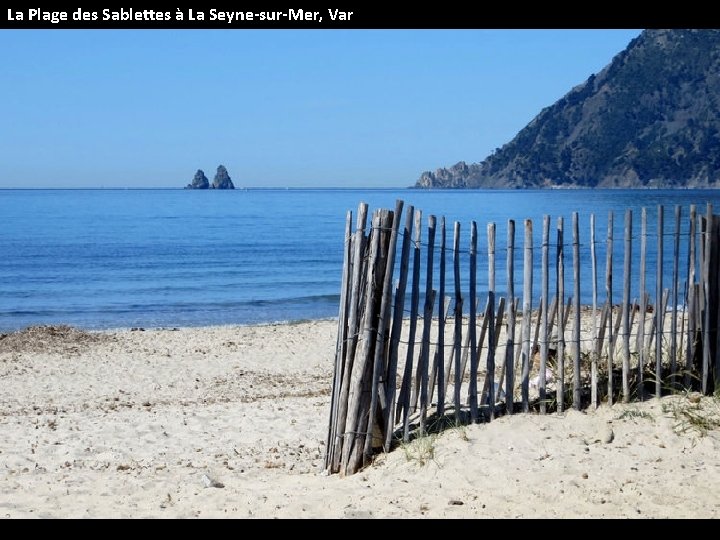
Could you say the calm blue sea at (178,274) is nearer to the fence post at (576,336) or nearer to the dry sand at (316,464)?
the fence post at (576,336)

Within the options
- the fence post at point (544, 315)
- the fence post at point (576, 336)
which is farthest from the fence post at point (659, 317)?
the fence post at point (544, 315)

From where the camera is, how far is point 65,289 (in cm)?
2772

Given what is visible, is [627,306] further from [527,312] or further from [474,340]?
[474,340]

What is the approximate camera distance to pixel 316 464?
7.60 m

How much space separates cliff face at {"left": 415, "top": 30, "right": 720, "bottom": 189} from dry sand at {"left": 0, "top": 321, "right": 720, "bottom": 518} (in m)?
154

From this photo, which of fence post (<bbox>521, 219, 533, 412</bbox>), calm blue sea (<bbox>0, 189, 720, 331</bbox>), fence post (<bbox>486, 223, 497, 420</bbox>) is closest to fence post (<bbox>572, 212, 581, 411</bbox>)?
fence post (<bbox>521, 219, 533, 412</bbox>)

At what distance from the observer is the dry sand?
591 cm

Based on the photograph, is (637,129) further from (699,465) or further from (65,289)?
(699,465)

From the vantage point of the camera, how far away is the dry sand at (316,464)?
19.4 ft

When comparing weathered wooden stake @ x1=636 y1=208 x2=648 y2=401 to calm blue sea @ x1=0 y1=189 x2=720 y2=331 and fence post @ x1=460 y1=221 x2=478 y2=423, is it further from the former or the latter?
calm blue sea @ x1=0 y1=189 x2=720 y2=331

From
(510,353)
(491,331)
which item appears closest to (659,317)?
(510,353)

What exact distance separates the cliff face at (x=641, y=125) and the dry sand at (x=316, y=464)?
154187mm
